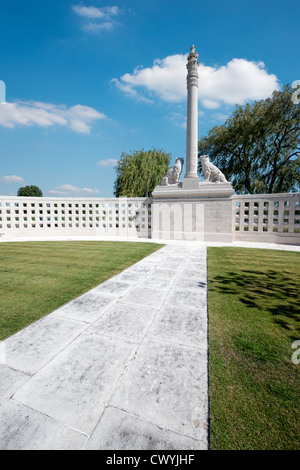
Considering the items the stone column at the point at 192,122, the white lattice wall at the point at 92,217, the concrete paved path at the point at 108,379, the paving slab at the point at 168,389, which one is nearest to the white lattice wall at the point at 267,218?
the white lattice wall at the point at 92,217

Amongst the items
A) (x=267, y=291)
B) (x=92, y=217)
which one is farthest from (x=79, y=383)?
(x=92, y=217)

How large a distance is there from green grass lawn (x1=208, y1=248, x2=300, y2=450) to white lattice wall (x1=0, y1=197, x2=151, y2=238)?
432 inches

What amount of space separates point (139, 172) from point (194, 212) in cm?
1759

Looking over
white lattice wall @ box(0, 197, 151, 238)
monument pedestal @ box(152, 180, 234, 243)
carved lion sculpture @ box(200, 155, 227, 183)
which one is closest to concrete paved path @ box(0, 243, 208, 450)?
monument pedestal @ box(152, 180, 234, 243)

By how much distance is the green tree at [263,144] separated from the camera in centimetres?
2061

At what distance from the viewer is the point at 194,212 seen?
1283 cm

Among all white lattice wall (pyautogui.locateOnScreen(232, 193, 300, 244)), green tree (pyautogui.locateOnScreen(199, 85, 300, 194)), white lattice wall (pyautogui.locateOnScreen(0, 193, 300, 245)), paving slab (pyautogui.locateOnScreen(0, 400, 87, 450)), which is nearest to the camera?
paving slab (pyautogui.locateOnScreen(0, 400, 87, 450))

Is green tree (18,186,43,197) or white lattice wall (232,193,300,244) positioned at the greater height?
green tree (18,186,43,197)

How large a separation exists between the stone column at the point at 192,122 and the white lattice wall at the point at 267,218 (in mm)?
2928

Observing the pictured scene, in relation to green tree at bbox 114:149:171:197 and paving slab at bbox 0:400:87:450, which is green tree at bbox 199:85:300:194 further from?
paving slab at bbox 0:400:87:450

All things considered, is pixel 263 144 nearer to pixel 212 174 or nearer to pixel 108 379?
pixel 212 174

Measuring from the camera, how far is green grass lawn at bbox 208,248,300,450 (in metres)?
1.52

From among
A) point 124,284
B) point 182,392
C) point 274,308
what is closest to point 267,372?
point 182,392

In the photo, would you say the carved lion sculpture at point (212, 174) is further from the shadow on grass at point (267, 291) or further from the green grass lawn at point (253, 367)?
the green grass lawn at point (253, 367)
